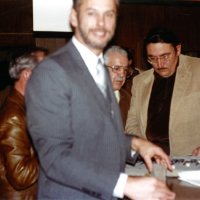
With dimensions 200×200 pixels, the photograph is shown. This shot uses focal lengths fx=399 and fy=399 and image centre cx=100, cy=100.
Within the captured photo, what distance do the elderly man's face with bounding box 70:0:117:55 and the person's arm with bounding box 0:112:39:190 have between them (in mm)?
908

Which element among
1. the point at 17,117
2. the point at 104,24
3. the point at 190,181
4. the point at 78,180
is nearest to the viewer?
the point at 78,180

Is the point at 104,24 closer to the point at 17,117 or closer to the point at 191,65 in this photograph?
the point at 17,117

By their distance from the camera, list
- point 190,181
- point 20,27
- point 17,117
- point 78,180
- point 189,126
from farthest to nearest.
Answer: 1. point 20,27
2. point 189,126
3. point 17,117
4. point 190,181
5. point 78,180

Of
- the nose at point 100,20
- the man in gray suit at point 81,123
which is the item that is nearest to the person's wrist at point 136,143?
the man in gray suit at point 81,123

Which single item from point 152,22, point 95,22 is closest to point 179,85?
point 95,22

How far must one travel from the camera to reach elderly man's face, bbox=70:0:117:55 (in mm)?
1190

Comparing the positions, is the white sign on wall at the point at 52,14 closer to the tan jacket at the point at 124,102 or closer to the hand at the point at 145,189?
the tan jacket at the point at 124,102

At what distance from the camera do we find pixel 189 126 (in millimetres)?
2562

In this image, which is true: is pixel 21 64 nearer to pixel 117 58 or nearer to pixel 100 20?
pixel 117 58

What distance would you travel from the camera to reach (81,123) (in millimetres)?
1134

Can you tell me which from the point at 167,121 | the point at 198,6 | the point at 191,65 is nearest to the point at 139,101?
the point at 167,121

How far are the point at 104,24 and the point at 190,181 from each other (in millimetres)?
766

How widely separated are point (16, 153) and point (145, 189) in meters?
1.06

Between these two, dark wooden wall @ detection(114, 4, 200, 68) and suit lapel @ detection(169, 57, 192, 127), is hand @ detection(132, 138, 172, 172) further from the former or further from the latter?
dark wooden wall @ detection(114, 4, 200, 68)
